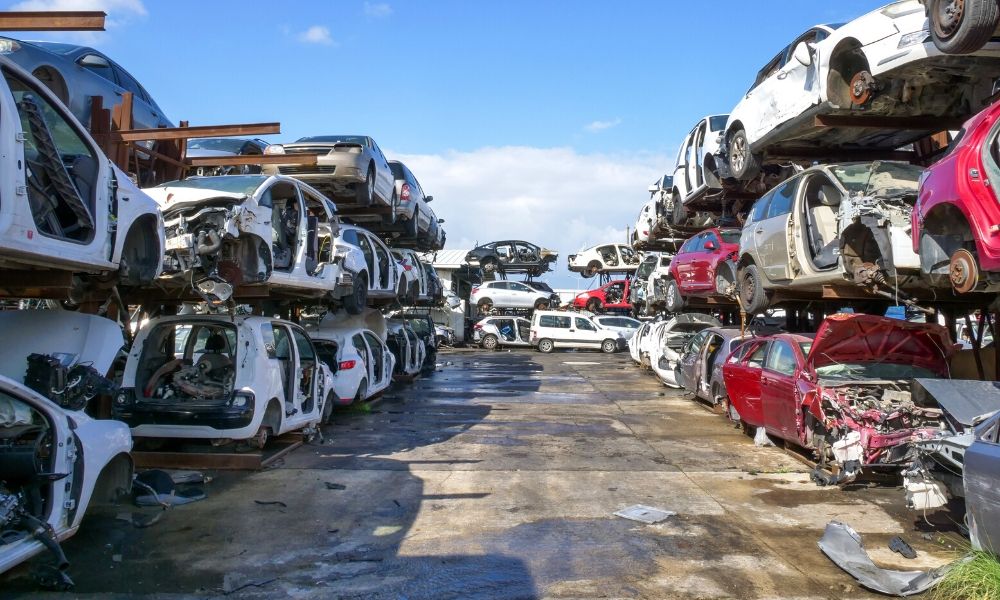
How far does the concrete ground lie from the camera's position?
491 cm

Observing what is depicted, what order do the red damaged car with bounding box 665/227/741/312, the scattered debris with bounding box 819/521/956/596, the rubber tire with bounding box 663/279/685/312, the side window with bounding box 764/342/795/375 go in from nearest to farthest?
the scattered debris with bounding box 819/521/956/596 < the side window with bounding box 764/342/795/375 < the red damaged car with bounding box 665/227/741/312 < the rubber tire with bounding box 663/279/685/312

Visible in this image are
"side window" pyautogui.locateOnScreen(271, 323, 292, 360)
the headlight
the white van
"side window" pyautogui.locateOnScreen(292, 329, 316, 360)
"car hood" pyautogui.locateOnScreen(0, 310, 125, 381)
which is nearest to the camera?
"car hood" pyautogui.locateOnScreen(0, 310, 125, 381)

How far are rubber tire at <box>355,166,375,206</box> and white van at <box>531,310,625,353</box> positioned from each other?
16334 mm

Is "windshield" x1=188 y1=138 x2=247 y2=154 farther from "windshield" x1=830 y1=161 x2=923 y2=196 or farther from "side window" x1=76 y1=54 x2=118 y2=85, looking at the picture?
"windshield" x1=830 y1=161 x2=923 y2=196

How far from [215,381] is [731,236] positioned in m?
9.79

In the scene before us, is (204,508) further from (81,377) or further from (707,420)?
(707,420)

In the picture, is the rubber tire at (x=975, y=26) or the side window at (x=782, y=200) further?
the side window at (x=782, y=200)

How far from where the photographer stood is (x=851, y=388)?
26.1ft

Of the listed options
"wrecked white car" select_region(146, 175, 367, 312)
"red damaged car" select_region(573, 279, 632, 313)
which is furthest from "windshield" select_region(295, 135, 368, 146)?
"red damaged car" select_region(573, 279, 632, 313)

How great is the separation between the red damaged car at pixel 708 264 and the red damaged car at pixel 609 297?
710 inches

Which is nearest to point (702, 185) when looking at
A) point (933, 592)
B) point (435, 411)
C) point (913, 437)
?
point (435, 411)

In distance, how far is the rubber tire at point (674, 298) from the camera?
1692cm

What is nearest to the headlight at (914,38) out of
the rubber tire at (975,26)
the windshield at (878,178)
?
the rubber tire at (975,26)

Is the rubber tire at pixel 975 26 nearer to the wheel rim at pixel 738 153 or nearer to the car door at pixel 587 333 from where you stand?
the wheel rim at pixel 738 153
